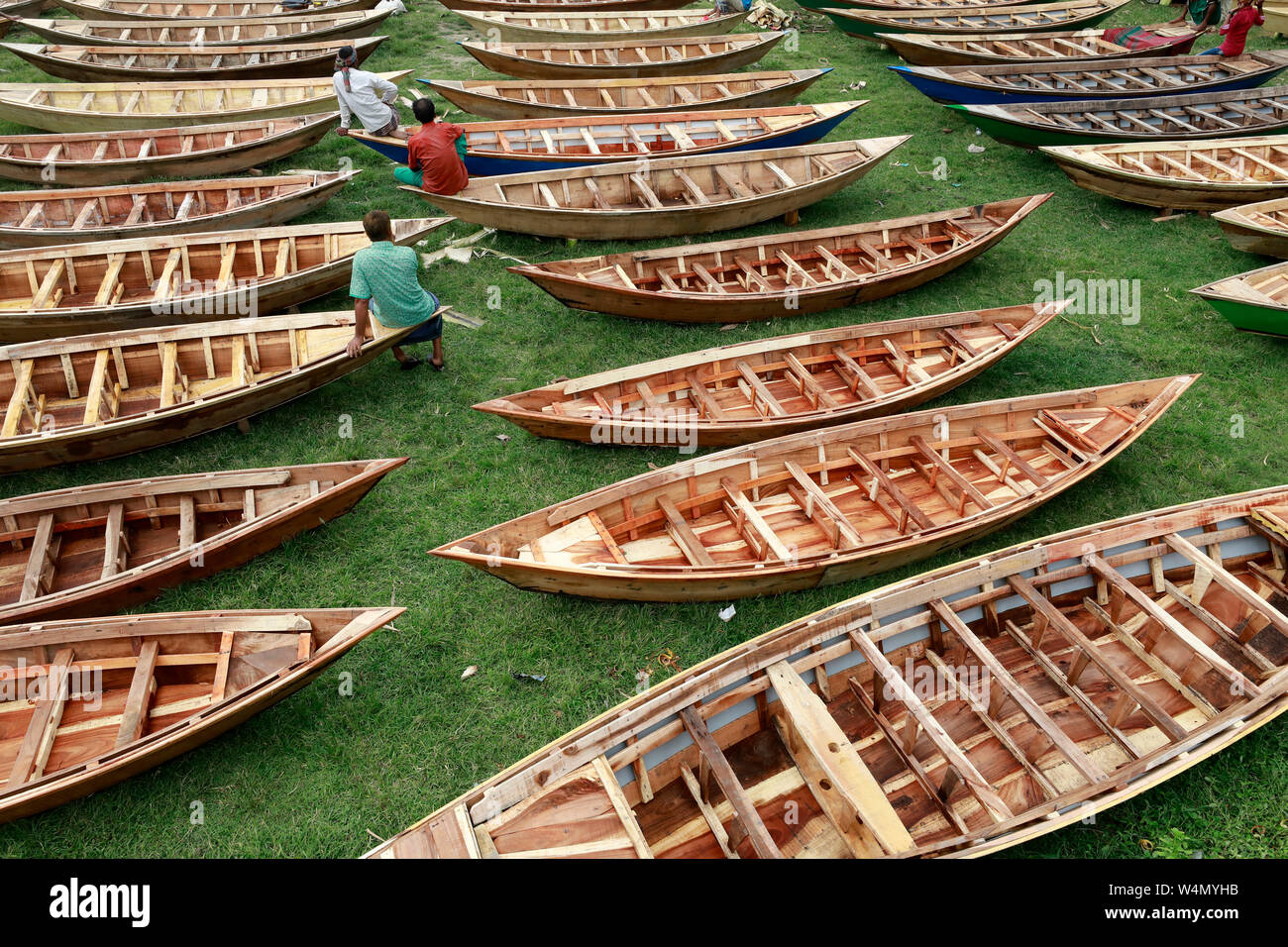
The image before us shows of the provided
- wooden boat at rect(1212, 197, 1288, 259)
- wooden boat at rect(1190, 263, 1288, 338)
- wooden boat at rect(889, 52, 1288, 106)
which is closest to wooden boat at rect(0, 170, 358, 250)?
wooden boat at rect(889, 52, 1288, 106)

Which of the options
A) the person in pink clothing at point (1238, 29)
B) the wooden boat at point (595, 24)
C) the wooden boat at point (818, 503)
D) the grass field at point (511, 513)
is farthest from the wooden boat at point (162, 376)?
the person in pink clothing at point (1238, 29)

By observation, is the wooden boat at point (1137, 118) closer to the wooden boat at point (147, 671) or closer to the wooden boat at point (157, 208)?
the wooden boat at point (157, 208)

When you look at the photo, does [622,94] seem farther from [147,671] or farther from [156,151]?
[147,671]

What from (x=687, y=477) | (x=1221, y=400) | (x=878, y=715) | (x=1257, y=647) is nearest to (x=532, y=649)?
(x=687, y=477)

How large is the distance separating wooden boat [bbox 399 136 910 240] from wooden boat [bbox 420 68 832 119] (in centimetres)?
211

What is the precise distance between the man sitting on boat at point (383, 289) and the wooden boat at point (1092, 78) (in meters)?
9.20

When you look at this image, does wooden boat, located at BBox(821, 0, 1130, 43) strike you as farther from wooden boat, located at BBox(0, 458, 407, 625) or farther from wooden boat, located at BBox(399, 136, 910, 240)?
wooden boat, located at BBox(0, 458, 407, 625)

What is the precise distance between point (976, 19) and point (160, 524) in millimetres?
18747

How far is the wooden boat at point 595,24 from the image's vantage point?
1617 cm

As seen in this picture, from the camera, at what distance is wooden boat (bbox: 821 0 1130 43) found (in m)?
17.0

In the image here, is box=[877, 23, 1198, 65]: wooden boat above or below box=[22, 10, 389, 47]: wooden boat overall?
below

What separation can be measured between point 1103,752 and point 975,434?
300 cm

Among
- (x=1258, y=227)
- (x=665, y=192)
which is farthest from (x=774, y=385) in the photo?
(x=1258, y=227)

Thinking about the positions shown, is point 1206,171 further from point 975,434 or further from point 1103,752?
point 1103,752
